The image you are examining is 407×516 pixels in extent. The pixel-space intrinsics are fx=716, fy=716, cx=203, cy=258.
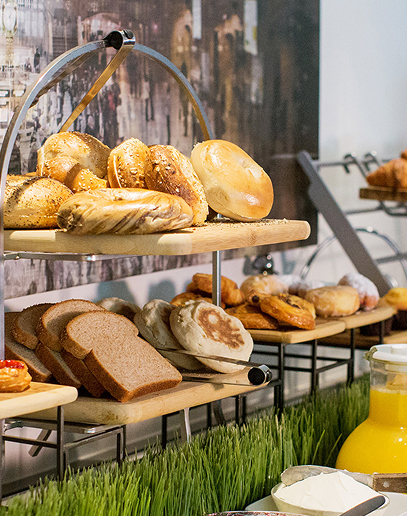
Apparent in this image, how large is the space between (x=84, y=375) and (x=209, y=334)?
0.31 m

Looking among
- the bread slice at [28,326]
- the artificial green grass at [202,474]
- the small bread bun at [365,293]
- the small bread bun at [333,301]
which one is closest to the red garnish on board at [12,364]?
the artificial green grass at [202,474]

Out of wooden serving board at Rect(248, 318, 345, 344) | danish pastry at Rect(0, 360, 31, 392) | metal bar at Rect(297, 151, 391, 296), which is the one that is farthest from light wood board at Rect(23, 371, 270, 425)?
metal bar at Rect(297, 151, 391, 296)

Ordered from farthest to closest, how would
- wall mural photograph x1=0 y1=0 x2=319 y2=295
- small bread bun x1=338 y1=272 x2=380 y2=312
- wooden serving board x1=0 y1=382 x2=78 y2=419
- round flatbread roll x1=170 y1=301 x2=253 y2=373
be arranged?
small bread bun x1=338 y1=272 x2=380 y2=312 < wall mural photograph x1=0 y1=0 x2=319 y2=295 < round flatbread roll x1=170 y1=301 x2=253 y2=373 < wooden serving board x1=0 y1=382 x2=78 y2=419

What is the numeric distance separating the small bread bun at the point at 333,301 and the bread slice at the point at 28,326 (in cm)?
94

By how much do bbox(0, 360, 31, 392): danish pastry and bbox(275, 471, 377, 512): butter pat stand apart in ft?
1.50

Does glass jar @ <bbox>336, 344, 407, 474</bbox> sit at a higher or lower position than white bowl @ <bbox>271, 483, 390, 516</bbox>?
higher

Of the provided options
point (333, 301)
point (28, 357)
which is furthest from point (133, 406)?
point (333, 301)

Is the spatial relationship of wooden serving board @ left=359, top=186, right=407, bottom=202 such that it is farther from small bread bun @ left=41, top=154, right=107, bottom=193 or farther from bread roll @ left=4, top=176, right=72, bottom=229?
bread roll @ left=4, top=176, right=72, bottom=229

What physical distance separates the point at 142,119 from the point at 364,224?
5.94 ft

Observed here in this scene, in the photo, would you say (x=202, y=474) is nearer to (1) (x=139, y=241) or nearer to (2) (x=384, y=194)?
(1) (x=139, y=241)

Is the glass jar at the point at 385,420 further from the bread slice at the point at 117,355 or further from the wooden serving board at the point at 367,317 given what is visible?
the wooden serving board at the point at 367,317

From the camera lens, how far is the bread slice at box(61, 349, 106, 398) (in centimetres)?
138

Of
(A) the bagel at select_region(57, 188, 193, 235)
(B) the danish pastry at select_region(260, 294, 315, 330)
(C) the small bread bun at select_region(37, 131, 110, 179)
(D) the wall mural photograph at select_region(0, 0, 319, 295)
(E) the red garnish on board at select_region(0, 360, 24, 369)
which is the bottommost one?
(B) the danish pastry at select_region(260, 294, 315, 330)

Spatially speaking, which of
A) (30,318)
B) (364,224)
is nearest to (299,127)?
(364,224)
